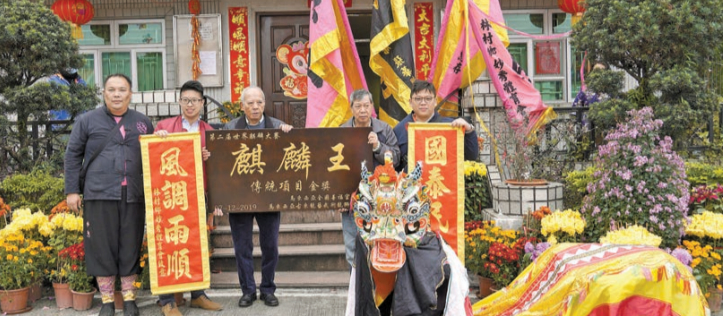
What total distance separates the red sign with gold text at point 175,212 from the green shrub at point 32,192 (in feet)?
6.82

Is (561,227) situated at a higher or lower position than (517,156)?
lower

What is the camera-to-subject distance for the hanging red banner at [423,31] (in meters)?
8.59

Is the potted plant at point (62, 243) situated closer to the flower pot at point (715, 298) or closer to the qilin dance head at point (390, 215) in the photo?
→ the qilin dance head at point (390, 215)

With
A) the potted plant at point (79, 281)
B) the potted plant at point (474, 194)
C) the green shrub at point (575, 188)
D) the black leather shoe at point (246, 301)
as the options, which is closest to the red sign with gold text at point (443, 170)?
the potted plant at point (474, 194)

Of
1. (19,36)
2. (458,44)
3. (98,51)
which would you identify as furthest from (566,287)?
(98,51)

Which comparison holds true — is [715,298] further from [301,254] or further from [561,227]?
[301,254]

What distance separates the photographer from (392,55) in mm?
7359

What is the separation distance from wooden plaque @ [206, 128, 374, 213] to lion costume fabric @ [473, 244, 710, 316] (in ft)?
5.33

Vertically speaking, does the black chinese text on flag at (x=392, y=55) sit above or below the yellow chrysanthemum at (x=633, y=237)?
above

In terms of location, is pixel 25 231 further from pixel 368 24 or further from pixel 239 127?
pixel 368 24

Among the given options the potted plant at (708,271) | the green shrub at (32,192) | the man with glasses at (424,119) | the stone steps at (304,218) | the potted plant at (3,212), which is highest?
the man with glasses at (424,119)

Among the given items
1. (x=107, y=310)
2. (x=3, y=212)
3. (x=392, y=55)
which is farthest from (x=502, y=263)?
(x=3, y=212)

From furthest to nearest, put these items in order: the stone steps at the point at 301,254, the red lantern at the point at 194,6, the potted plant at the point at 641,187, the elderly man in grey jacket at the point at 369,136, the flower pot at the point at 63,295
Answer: the red lantern at the point at 194,6, the stone steps at the point at 301,254, the flower pot at the point at 63,295, the potted plant at the point at 641,187, the elderly man in grey jacket at the point at 369,136

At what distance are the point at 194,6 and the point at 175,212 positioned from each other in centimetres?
481
